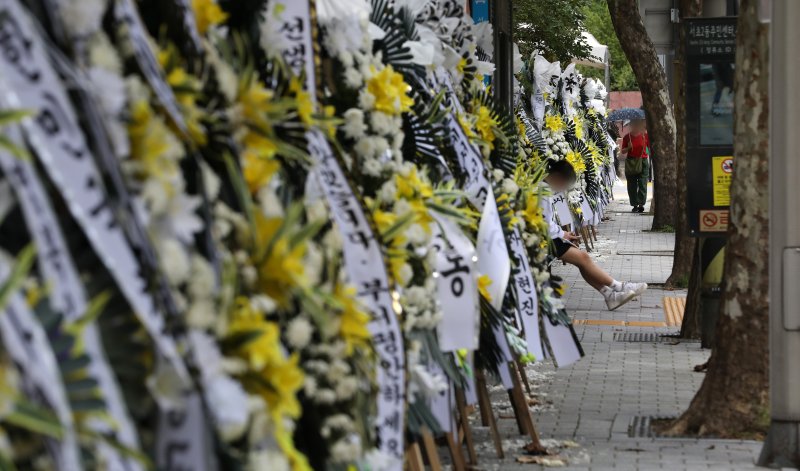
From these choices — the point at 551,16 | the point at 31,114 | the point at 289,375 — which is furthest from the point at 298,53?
the point at 551,16

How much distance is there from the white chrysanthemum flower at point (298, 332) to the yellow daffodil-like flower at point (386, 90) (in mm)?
1969

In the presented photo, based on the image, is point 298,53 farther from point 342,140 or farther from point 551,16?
point 551,16

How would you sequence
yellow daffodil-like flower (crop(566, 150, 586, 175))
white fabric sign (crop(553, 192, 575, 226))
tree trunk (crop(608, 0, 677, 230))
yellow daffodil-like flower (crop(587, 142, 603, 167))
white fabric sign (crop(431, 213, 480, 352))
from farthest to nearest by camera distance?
yellow daffodil-like flower (crop(587, 142, 603, 167)) → yellow daffodil-like flower (crop(566, 150, 586, 175)) → tree trunk (crop(608, 0, 677, 230)) → white fabric sign (crop(553, 192, 575, 226)) → white fabric sign (crop(431, 213, 480, 352))

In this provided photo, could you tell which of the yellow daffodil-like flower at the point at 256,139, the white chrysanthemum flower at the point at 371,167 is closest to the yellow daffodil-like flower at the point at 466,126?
the white chrysanthemum flower at the point at 371,167

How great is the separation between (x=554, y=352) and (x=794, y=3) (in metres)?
2.19

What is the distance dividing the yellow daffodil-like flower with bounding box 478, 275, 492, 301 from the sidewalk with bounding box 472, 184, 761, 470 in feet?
3.42

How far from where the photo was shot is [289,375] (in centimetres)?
324

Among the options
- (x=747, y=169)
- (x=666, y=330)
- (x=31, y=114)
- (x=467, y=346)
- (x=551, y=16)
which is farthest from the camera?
(x=551, y=16)

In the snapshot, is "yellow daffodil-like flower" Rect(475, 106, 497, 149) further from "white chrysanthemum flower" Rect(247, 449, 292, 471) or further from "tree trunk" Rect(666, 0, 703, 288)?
"tree trunk" Rect(666, 0, 703, 288)

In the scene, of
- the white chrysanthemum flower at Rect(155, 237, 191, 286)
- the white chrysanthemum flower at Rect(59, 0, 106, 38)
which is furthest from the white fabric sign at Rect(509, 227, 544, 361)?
the white chrysanthemum flower at Rect(59, 0, 106, 38)

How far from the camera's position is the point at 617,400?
361 inches

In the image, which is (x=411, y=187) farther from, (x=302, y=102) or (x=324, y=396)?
(x=324, y=396)

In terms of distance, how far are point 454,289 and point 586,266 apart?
7.19m

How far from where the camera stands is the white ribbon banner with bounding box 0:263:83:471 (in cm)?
258
